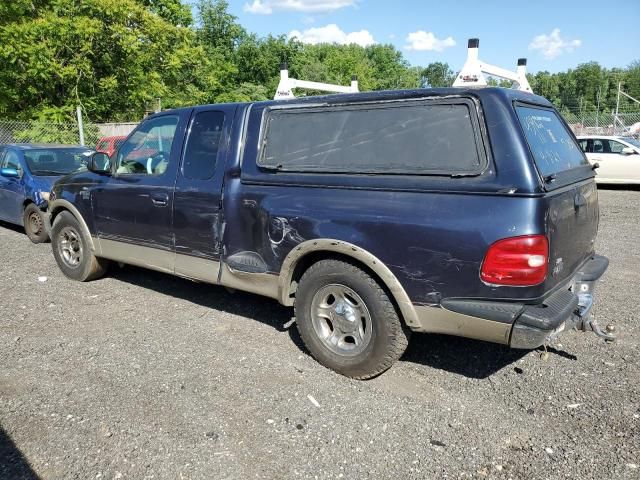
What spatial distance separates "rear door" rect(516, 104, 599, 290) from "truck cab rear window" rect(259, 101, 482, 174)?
1.35 ft

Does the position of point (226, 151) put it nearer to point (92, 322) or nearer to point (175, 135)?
point (175, 135)

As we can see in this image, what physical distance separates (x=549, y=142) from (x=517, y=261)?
115cm

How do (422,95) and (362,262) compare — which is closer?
(422,95)

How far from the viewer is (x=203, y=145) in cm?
440

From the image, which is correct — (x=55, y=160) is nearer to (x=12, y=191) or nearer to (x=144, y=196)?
(x=12, y=191)

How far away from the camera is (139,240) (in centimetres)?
494

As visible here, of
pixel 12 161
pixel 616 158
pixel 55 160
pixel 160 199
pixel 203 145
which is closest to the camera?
pixel 203 145

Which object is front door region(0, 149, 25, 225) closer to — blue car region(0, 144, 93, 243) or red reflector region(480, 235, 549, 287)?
blue car region(0, 144, 93, 243)

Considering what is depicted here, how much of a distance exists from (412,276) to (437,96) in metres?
1.15

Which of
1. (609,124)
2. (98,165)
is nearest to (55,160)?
(98,165)

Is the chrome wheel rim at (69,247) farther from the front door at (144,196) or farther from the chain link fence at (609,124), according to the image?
the chain link fence at (609,124)

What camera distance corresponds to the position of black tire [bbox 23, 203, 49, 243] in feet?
25.9

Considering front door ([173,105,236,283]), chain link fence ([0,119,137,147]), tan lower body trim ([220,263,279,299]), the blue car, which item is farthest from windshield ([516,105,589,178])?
chain link fence ([0,119,137,147])

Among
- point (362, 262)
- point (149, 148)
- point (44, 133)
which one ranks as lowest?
point (362, 262)
